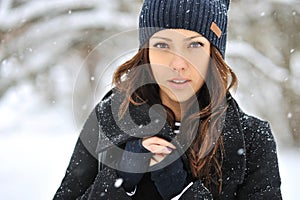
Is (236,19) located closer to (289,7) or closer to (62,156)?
(289,7)

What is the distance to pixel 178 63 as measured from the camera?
1.28 meters

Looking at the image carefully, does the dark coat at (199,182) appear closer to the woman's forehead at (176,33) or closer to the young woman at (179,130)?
the young woman at (179,130)

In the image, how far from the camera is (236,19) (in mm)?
6016

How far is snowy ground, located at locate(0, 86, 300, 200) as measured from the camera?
188 inches

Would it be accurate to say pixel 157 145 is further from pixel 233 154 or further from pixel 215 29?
pixel 215 29

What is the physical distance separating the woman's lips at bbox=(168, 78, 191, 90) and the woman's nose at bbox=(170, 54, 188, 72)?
31 millimetres

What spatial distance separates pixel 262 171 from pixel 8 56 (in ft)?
19.9

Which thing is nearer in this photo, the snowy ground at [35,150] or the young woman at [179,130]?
the young woman at [179,130]

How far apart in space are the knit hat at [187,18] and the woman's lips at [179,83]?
0.50 feet

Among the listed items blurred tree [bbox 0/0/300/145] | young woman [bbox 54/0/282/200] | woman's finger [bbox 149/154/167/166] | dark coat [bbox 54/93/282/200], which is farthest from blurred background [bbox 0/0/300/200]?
woman's finger [bbox 149/154/167/166]

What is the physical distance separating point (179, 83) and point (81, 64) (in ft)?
17.6

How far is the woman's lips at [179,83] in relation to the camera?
A: 4.27ft

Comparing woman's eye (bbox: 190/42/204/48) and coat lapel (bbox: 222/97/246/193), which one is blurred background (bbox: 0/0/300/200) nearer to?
coat lapel (bbox: 222/97/246/193)

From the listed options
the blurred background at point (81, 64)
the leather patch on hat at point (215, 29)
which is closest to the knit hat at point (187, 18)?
the leather patch on hat at point (215, 29)
